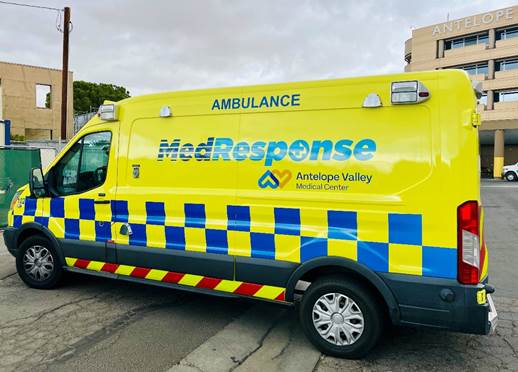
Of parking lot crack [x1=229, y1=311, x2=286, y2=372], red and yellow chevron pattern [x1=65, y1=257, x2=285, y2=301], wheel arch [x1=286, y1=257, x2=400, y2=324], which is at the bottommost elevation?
parking lot crack [x1=229, y1=311, x2=286, y2=372]

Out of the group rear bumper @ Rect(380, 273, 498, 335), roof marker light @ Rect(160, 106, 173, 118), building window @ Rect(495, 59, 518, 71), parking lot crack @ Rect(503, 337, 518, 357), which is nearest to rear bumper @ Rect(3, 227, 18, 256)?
roof marker light @ Rect(160, 106, 173, 118)

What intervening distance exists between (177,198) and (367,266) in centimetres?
186

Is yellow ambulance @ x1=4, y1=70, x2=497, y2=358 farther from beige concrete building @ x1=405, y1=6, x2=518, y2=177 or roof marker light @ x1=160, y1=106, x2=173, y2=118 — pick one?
beige concrete building @ x1=405, y1=6, x2=518, y2=177

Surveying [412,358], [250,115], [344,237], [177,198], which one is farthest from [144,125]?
[412,358]

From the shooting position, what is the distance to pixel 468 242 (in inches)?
119

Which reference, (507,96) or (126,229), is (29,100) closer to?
(126,229)

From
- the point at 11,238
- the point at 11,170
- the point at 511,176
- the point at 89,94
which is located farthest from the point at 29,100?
the point at 511,176

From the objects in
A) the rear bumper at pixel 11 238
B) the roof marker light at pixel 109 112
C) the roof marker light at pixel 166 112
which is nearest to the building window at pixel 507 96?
the roof marker light at pixel 166 112

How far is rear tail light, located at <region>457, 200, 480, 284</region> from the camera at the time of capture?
3.02 m

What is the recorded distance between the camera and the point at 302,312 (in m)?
3.55

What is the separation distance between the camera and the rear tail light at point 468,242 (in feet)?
9.91

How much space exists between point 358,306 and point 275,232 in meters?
0.88

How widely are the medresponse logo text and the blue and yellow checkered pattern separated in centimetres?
44

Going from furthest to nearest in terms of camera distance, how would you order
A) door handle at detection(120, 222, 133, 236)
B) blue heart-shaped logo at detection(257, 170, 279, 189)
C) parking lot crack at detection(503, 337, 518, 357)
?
door handle at detection(120, 222, 133, 236) < blue heart-shaped logo at detection(257, 170, 279, 189) < parking lot crack at detection(503, 337, 518, 357)
